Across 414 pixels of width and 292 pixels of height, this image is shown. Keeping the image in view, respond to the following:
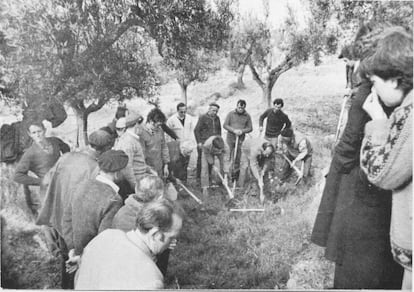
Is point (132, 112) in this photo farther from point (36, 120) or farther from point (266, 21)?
point (266, 21)

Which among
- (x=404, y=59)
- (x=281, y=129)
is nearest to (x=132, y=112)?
(x=281, y=129)

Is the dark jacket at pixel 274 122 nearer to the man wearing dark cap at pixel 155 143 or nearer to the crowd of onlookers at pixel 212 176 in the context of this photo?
the crowd of onlookers at pixel 212 176

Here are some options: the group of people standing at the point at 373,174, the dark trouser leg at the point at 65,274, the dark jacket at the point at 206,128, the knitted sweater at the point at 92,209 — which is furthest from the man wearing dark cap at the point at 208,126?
the dark trouser leg at the point at 65,274

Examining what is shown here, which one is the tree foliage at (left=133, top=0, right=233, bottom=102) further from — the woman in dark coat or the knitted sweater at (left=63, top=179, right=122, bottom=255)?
the woman in dark coat

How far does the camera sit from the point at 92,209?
A: 10.3 feet

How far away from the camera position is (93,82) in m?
3.42

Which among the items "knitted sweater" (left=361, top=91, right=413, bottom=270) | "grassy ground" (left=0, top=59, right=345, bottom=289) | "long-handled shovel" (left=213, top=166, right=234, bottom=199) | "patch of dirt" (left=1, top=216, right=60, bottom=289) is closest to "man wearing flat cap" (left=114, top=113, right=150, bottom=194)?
"grassy ground" (left=0, top=59, right=345, bottom=289)

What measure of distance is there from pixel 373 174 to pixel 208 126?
1.30m

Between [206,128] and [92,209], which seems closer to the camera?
[92,209]

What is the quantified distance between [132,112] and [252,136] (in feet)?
3.08

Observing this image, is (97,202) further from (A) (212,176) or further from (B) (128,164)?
(A) (212,176)

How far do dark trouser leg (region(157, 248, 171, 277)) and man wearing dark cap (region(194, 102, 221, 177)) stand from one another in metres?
0.78

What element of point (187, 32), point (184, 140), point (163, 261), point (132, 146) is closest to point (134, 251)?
point (163, 261)

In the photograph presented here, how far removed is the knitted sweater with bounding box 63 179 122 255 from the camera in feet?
10.3
